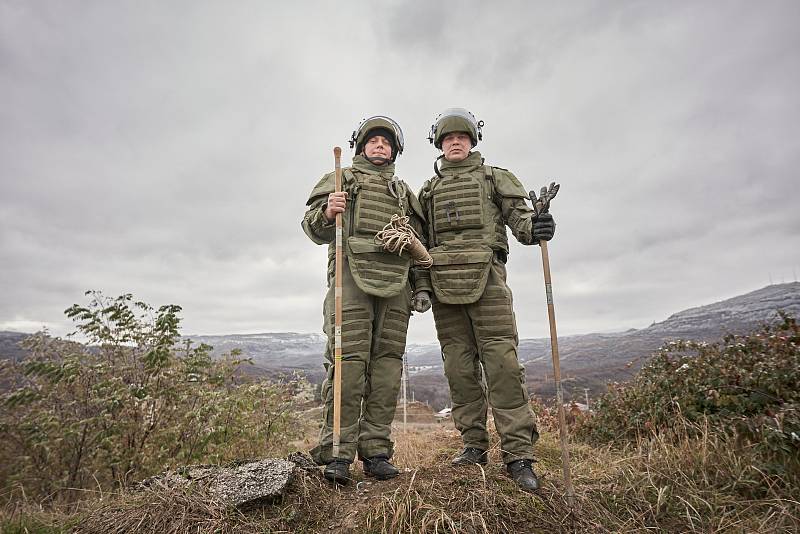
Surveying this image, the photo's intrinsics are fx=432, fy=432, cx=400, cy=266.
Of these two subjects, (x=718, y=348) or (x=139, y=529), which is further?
(x=718, y=348)

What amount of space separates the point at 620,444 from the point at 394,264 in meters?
4.20

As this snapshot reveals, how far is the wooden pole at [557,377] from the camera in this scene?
296cm

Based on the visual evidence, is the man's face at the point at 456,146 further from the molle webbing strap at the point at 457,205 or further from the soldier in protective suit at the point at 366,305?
the soldier in protective suit at the point at 366,305

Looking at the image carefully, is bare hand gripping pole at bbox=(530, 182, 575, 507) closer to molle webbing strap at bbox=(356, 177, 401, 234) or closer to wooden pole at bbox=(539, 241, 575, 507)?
wooden pole at bbox=(539, 241, 575, 507)

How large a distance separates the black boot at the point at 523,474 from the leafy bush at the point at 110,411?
141 inches

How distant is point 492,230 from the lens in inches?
158

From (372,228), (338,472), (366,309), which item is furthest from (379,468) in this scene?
(372,228)

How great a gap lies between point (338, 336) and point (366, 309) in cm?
40

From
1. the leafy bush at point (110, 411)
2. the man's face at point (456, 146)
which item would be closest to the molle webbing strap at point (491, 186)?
the man's face at point (456, 146)

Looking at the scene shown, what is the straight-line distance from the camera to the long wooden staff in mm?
3361

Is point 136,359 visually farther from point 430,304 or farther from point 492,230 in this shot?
point 492,230

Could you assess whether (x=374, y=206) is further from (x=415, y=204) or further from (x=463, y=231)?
(x=463, y=231)

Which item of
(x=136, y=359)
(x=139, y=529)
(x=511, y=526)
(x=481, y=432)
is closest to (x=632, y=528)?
(x=511, y=526)

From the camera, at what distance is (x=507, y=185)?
4062mm
